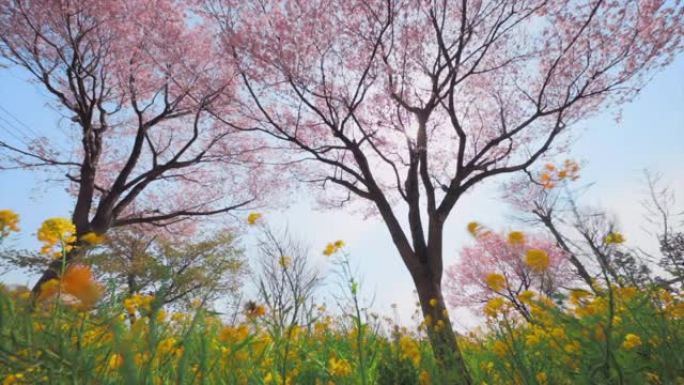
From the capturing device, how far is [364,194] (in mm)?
8172

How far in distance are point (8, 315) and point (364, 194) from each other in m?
7.25

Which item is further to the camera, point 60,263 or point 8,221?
point 60,263

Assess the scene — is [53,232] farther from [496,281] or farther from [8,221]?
[496,281]

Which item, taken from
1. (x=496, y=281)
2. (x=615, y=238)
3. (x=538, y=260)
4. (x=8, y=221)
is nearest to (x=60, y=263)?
(x=8, y=221)

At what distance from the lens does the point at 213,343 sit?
1858 millimetres

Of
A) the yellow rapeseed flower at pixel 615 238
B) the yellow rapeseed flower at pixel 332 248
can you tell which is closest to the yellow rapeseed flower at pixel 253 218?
the yellow rapeseed flower at pixel 332 248

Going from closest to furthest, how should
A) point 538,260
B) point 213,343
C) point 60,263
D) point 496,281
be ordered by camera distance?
point 538,260 < point 496,281 < point 213,343 < point 60,263

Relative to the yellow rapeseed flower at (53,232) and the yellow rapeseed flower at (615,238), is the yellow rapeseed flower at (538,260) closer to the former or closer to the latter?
the yellow rapeseed flower at (615,238)

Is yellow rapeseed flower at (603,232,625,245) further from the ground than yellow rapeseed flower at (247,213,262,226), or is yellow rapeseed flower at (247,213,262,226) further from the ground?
yellow rapeseed flower at (247,213,262,226)

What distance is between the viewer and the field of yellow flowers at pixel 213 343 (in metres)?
0.91

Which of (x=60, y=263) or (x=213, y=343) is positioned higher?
(x=60, y=263)

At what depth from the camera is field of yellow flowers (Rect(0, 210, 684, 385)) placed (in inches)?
35.8

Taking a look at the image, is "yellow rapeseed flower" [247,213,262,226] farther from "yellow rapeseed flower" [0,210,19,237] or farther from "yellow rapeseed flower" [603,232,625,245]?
"yellow rapeseed flower" [603,232,625,245]

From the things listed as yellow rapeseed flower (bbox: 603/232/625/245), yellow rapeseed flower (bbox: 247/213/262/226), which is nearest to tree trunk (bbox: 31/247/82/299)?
yellow rapeseed flower (bbox: 247/213/262/226)
